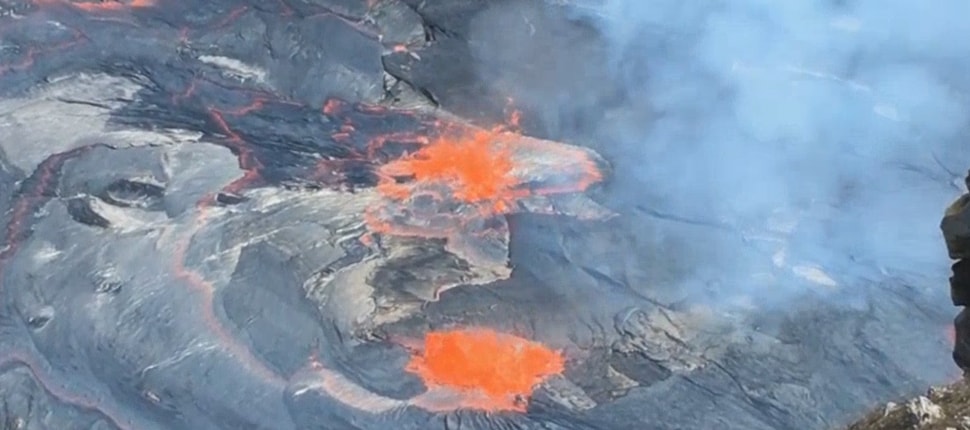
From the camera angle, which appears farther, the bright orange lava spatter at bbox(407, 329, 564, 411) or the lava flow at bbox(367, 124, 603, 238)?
the lava flow at bbox(367, 124, 603, 238)

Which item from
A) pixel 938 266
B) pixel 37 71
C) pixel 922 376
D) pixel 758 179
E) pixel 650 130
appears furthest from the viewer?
pixel 37 71

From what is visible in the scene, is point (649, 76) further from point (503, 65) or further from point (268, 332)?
point (268, 332)

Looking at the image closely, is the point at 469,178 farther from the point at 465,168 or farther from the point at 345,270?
the point at 345,270

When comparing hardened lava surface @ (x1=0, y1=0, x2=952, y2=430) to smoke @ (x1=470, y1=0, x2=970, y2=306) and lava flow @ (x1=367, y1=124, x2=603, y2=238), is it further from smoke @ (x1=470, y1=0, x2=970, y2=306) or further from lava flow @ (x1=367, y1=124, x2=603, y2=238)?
smoke @ (x1=470, y1=0, x2=970, y2=306)

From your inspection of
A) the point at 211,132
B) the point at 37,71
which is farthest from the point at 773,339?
the point at 37,71

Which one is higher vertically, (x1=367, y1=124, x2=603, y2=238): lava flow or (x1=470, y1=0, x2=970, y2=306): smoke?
(x1=470, y1=0, x2=970, y2=306): smoke

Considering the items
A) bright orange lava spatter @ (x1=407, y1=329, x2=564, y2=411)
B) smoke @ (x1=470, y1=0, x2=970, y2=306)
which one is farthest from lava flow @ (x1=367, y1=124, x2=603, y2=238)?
bright orange lava spatter @ (x1=407, y1=329, x2=564, y2=411)

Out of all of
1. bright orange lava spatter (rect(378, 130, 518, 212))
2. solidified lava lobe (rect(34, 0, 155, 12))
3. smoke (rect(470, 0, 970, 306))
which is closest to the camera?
smoke (rect(470, 0, 970, 306))

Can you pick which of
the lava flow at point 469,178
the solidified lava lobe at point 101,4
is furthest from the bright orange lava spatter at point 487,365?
the solidified lava lobe at point 101,4
